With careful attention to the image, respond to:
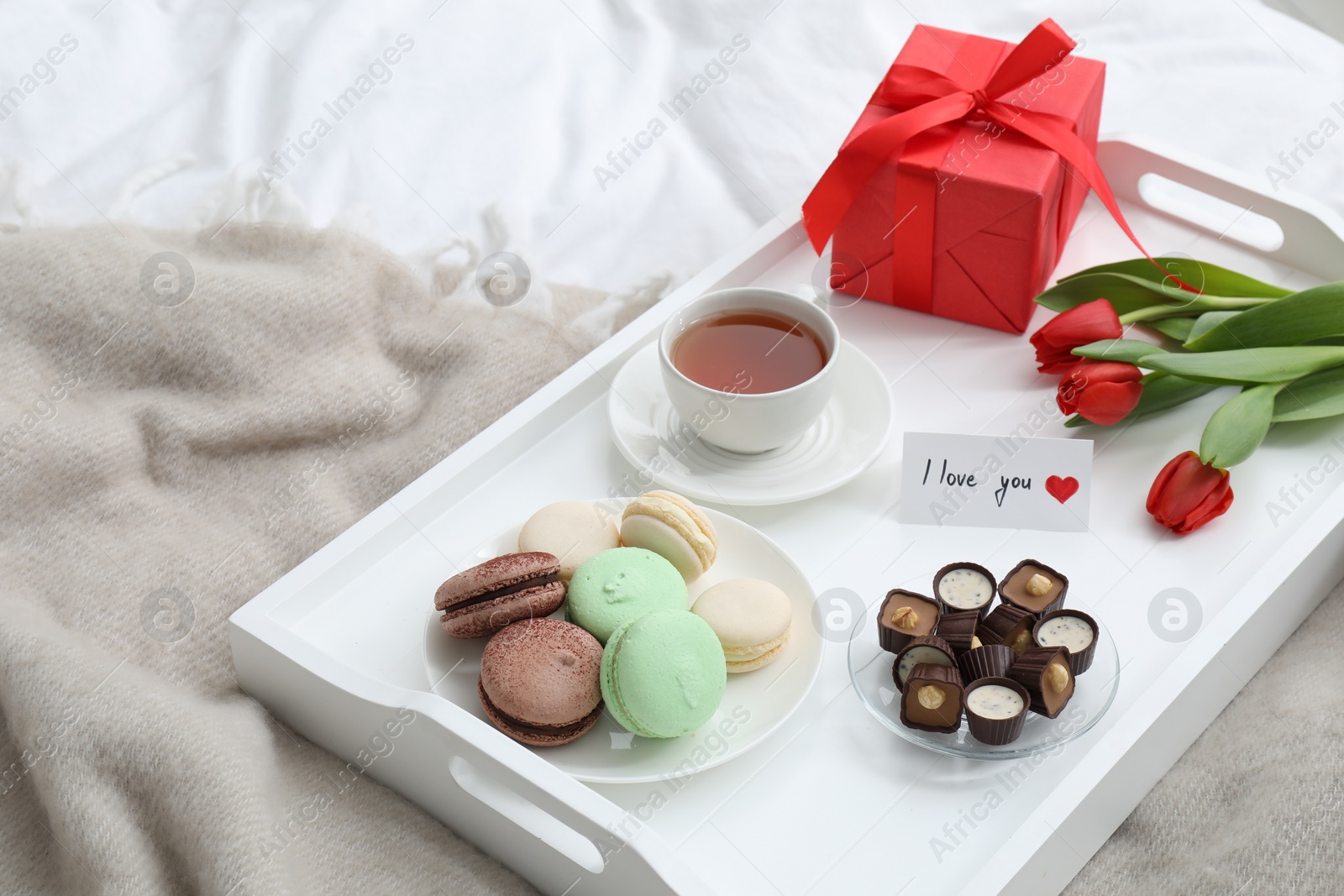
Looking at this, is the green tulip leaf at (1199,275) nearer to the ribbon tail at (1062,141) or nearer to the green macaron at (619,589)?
the ribbon tail at (1062,141)

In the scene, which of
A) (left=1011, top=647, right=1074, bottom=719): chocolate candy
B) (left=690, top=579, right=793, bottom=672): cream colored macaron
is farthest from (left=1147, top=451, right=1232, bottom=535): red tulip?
(left=690, top=579, right=793, bottom=672): cream colored macaron

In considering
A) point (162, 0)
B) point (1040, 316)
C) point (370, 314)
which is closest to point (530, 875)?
point (370, 314)

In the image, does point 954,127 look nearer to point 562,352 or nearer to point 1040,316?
point 1040,316

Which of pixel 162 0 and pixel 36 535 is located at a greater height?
pixel 162 0

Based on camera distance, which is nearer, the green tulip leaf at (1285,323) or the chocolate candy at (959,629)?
the chocolate candy at (959,629)

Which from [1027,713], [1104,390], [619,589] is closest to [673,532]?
[619,589]

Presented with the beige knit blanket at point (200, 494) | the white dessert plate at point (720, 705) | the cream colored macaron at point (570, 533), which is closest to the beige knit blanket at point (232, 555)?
the beige knit blanket at point (200, 494)
